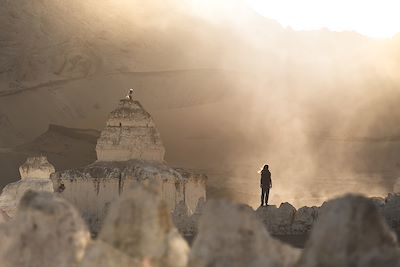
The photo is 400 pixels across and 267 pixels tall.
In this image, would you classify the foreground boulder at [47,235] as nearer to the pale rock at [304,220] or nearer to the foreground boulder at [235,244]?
the foreground boulder at [235,244]

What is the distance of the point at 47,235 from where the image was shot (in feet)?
14.0

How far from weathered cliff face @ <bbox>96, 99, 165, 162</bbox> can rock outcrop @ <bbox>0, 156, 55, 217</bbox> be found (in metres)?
1.49

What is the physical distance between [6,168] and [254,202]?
1013 cm

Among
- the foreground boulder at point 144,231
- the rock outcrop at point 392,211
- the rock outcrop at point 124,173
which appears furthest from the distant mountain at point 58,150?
the foreground boulder at point 144,231

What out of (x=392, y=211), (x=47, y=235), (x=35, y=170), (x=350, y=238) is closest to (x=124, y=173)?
(x=35, y=170)

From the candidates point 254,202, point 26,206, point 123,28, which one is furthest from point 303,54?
point 26,206

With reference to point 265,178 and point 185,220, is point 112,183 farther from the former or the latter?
point 185,220

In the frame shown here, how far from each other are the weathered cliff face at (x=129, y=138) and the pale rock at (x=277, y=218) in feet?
19.1

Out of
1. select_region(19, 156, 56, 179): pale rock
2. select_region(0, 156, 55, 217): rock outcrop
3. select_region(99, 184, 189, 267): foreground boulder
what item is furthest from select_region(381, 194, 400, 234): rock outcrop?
select_region(19, 156, 56, 179): pale rock

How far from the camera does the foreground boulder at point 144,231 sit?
4.09 m

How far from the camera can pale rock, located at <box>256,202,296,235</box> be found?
48.6 ft

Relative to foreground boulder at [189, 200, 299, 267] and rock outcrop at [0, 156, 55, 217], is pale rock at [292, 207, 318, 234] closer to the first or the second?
rock outcrop at [0, 156, 55, 217]

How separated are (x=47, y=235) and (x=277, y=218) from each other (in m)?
10.9

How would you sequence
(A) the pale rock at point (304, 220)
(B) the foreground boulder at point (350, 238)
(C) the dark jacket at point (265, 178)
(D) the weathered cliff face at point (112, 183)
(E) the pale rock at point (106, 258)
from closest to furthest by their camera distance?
1. (B) the foreground boulder at point (350, 238)
2. (E) the pale rock at point (106, 258)
3. (A) the pale rock at point (304, 220)
4. (C) the dark jacket at point (265, 178)
5. (D) the weathered cliff face at point (112, 183)
